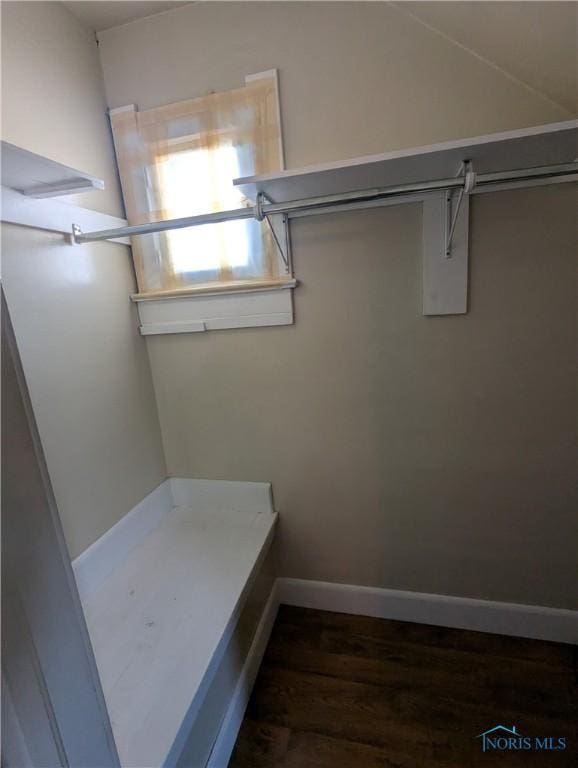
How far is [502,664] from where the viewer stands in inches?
56.4

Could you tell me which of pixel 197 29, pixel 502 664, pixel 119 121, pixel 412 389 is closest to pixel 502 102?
pixel 412 389

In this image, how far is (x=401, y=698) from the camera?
1.34 meters

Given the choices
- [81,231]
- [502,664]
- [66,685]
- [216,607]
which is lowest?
[502,664]

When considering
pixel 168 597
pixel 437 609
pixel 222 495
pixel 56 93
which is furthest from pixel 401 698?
pixel 56 93

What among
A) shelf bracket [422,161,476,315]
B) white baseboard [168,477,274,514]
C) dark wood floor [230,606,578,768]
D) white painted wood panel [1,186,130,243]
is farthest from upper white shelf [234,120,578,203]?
dark wood floor [230,606,578,768]

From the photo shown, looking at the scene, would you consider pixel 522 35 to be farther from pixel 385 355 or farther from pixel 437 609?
pixel 437 609

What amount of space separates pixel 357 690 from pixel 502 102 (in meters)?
2.08

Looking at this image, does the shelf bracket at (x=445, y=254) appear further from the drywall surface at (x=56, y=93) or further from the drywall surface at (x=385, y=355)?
the drywall surface at (x=56, y=93)

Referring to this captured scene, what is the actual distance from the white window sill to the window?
0.07ft

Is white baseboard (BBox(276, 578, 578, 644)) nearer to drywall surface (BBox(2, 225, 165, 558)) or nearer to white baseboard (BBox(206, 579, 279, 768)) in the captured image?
white baseboard (BBox(206, 579, 279, 768))

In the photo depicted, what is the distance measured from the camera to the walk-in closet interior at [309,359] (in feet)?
3.63

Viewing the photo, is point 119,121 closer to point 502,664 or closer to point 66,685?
point 66,685

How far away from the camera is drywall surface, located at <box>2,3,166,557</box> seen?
1.11m

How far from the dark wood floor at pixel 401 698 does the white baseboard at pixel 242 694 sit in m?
0.03
